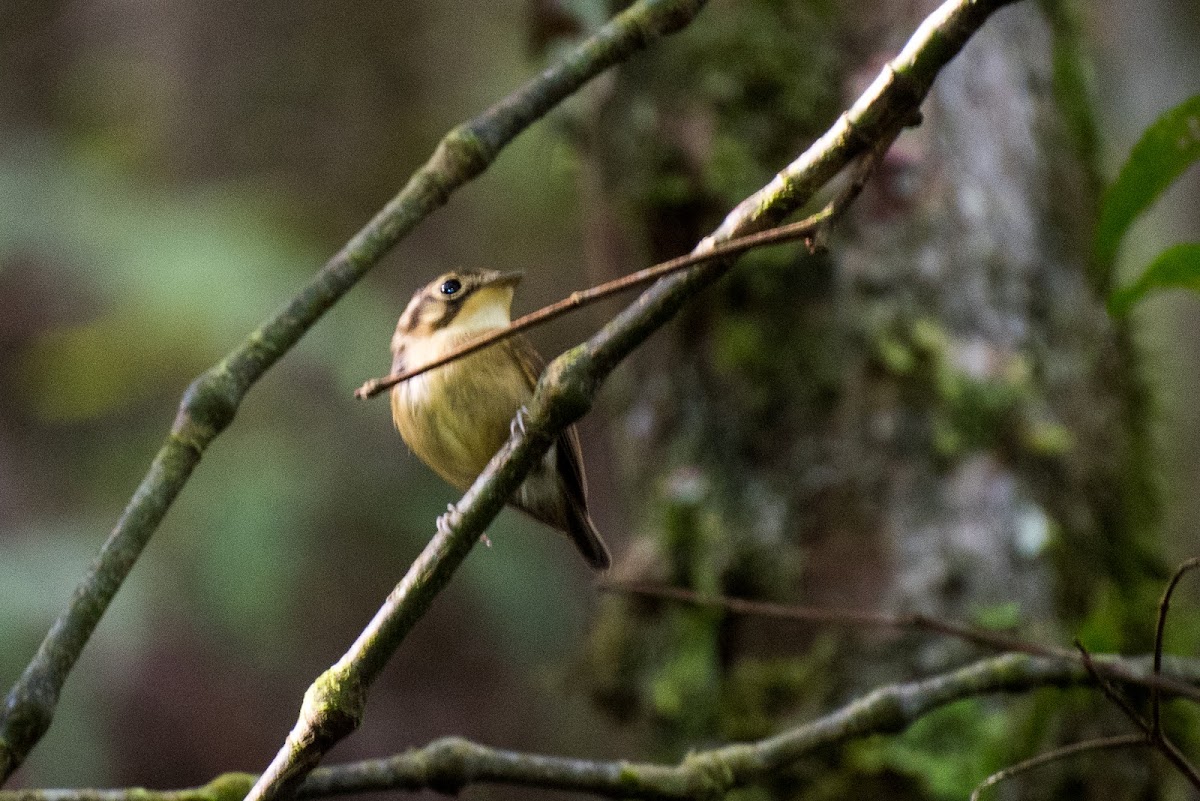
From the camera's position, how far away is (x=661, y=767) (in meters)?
2.23

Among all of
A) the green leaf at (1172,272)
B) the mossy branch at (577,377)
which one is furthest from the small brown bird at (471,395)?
the green leaf at (1172,272)

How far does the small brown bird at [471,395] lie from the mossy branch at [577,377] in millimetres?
1355

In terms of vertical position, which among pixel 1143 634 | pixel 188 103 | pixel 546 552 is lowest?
pixel 1143 634

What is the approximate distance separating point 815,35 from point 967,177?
638 mm

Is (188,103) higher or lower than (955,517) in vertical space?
higher

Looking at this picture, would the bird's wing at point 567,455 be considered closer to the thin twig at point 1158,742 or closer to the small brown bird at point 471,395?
the small brown bird at point 471,395

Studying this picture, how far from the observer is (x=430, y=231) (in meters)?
9.57

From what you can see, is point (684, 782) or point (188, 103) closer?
point (684, 782)

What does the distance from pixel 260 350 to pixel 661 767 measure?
0.94 metres

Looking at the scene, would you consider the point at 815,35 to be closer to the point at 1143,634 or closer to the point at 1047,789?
the point at 1143,634

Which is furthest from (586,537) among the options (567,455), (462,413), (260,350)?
(260,350)

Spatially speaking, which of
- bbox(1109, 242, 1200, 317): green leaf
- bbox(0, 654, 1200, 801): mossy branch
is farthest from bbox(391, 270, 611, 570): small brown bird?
bbox(1109, 242, 1200, 317): green leaf

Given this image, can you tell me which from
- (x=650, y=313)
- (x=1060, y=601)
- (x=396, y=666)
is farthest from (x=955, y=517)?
A: (x=396, y=666)

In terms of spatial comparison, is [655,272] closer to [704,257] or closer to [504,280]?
[704,257]
